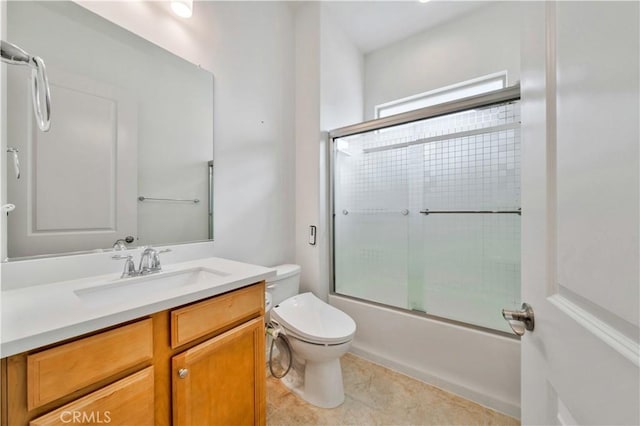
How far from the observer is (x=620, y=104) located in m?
0.26

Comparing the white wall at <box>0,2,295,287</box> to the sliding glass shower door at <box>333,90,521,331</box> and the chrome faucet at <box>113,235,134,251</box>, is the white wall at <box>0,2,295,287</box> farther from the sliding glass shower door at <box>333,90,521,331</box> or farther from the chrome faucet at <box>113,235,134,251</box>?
the sliding glass shower door at <box>333,90,521,331</box>

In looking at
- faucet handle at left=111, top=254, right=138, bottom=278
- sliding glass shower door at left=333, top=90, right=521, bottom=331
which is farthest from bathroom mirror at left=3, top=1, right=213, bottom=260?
sliding glass shower door at left=333, top=90, right=521, bottom=331

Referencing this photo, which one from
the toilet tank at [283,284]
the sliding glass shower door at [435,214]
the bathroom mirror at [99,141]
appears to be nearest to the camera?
the bathroom mirror at [99,141]

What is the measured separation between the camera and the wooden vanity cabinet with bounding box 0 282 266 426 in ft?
1.86

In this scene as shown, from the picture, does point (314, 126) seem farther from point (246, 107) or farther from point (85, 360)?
point (85, 360)

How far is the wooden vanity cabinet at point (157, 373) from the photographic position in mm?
566

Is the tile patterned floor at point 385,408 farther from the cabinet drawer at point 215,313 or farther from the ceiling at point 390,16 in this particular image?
the ceiling at point 390,16

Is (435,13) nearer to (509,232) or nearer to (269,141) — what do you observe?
(269,141)

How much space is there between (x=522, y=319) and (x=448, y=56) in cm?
253

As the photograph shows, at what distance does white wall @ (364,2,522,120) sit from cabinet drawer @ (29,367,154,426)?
109 inches

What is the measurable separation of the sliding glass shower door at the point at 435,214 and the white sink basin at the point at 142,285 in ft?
3.92

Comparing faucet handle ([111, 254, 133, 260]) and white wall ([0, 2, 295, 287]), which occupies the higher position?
white wall ([0, 2, 295, 287])

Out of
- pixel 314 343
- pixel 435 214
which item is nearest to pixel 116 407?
pixel 314 343
